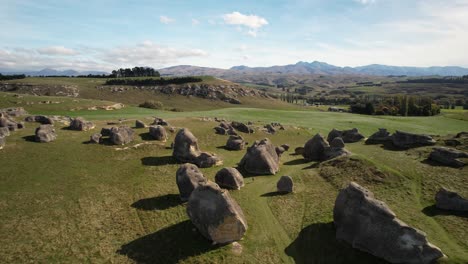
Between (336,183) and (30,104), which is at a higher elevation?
(30,104)

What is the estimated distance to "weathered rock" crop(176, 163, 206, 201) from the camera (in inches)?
1427

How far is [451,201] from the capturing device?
1284 inches

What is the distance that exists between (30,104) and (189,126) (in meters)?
57.6

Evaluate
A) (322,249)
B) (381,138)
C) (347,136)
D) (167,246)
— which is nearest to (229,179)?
(167,246)

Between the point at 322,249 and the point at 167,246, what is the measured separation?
1366 centimetres

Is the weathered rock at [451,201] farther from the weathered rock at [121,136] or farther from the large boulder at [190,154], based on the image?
the weathered rock at [121,136]

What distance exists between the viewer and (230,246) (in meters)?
27.9

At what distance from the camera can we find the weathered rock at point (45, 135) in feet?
168

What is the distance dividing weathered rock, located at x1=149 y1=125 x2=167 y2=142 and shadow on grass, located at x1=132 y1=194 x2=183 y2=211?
23.8 meters

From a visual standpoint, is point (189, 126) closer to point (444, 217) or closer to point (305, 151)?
point (305, 151)

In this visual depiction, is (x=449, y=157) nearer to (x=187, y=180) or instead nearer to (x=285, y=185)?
(x=285, y=185)

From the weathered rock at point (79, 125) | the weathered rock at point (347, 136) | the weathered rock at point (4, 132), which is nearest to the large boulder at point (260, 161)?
the weathered rock at point (347, 136)

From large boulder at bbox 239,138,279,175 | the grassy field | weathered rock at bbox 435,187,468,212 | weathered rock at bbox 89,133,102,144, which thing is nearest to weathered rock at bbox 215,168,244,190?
the grassy field

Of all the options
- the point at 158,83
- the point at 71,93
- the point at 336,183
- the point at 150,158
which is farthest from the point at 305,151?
the point at 158,83
